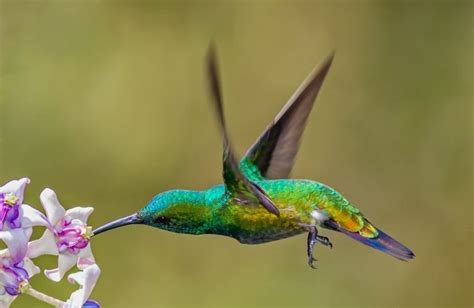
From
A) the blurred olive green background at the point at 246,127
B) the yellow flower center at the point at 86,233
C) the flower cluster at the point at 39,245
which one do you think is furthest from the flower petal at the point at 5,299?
the blurred olive green background at the point at 246,127

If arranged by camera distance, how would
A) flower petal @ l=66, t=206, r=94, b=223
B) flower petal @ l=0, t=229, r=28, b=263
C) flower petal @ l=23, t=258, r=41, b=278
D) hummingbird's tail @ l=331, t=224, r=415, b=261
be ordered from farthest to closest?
hummingbird's tail @ l=331, t=224, r=415, b=261 → flower petal @ l=66, t=206, r=94, b=223 → flower petal @ l=23, t=258, r=41, b=278 → flower petal @ l=0, t=229, r=28, b=263

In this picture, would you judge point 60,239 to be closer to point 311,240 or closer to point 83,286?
point 83,286

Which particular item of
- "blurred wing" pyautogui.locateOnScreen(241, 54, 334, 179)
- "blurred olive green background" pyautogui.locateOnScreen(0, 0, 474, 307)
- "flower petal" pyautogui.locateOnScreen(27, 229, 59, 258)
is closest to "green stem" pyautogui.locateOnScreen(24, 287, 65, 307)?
"flower petal" pyautogui.locateOnScreen(27, 229, 59, 258)

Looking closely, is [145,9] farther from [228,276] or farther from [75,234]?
[75,234]

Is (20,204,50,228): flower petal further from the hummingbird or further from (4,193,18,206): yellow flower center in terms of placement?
the hummingbird

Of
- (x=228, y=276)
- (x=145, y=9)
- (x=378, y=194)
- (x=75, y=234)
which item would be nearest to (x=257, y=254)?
(x=228, y=276)

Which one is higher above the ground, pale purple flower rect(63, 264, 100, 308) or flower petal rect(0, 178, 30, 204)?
flower petal rect(0, 178, 30, 204)

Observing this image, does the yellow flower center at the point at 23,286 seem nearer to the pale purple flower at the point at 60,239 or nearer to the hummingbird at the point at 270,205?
the pale purple flower at the point at 60,239
